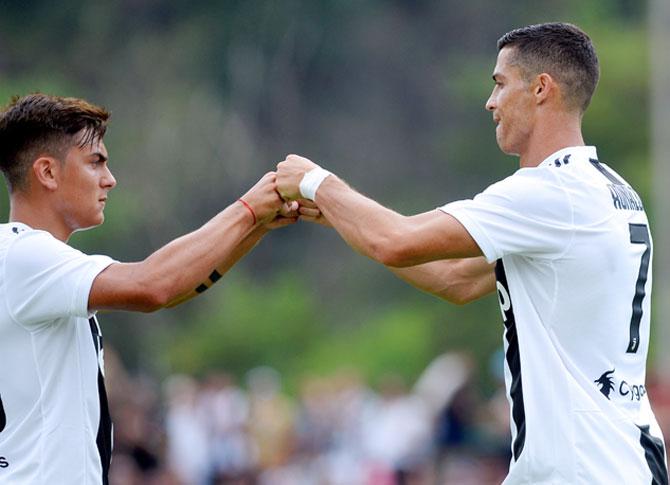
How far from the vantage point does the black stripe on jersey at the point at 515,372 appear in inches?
258

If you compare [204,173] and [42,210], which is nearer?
[42,210]

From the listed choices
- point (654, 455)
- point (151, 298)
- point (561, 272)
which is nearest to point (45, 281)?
point (151, 298)

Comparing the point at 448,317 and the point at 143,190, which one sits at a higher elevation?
the point at 143,190

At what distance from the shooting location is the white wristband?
24.1ft

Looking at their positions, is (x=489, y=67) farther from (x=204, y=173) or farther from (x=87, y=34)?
(x=87, y=34)

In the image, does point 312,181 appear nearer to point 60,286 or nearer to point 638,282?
point 60,286

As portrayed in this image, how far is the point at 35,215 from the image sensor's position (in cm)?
686

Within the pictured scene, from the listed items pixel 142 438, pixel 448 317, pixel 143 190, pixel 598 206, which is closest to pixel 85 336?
pixel 598 206

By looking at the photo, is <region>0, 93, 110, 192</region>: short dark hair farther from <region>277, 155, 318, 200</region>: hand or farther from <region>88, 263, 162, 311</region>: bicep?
<region>277, 155, 318, 200</region>: hand

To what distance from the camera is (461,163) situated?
4088 cm

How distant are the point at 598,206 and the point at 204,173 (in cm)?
3437

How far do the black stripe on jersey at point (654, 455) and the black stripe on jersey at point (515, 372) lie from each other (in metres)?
0.51

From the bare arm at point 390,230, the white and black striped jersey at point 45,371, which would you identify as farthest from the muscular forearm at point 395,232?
the white and black striped jersey at point 45,371

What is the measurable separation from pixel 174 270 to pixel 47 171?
0.74m
